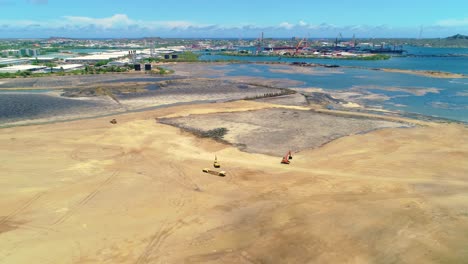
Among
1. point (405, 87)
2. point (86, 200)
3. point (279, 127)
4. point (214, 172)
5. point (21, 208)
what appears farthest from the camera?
point (405, 87)

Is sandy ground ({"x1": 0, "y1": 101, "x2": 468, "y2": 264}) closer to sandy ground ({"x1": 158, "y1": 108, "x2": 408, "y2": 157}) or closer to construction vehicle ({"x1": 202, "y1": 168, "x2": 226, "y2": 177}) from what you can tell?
construction vehicle ({"x1": 202, "y1": 168, "x2": 226, "y2": 177})

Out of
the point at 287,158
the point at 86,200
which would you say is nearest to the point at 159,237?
the point at 86,200

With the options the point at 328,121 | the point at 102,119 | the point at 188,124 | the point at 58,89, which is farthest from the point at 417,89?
the point at 58,89

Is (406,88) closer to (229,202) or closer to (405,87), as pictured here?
(405,87)

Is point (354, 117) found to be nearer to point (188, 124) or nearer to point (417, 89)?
point (188, 124)

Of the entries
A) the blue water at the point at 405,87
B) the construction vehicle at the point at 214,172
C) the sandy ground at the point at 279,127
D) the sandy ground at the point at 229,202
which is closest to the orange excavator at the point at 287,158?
the sandy ground at the point at 229,202

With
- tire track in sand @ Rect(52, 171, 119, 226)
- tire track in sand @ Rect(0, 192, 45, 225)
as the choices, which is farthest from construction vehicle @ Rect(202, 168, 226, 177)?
tire track in sand @ Rect(0, 192, 45, 225)
